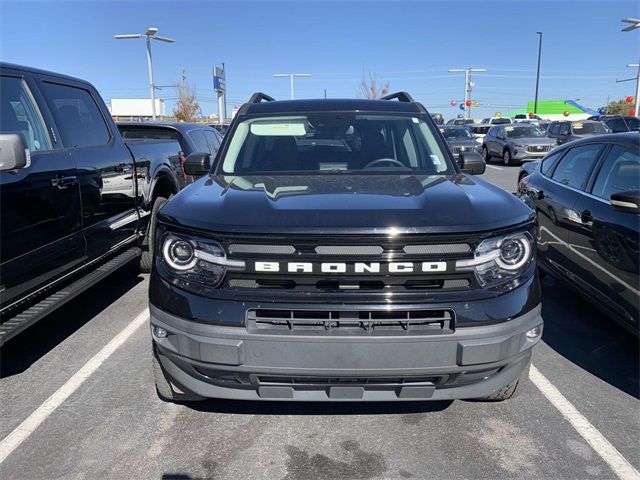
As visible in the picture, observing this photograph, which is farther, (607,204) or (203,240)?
(607,204)

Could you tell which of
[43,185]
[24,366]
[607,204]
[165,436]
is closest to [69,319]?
[24,366]

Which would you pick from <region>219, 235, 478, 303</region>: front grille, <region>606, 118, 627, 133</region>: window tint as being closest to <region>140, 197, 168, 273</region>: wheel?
<region>219, 235, 478, 303</region>: front grille

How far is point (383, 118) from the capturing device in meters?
4.09

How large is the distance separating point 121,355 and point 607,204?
12.5 feet

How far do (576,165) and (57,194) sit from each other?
438 cm

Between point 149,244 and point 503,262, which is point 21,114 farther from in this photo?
point 503,262

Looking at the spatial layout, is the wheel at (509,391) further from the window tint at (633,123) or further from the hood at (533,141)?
the window tint at (633,123)

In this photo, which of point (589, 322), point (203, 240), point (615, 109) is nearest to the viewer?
point (203, 240)

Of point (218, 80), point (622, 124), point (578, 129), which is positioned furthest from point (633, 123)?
point (218, 80)

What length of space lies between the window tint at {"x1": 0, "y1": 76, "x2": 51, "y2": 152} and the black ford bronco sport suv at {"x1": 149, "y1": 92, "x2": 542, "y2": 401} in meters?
1.82

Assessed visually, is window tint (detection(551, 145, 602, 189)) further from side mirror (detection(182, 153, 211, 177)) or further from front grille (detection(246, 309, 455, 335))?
side mirror (detection(182, 153, 211, 177))

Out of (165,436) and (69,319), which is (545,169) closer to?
(165,436)

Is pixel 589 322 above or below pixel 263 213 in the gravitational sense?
below

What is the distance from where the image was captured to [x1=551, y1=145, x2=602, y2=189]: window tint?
4523mm
